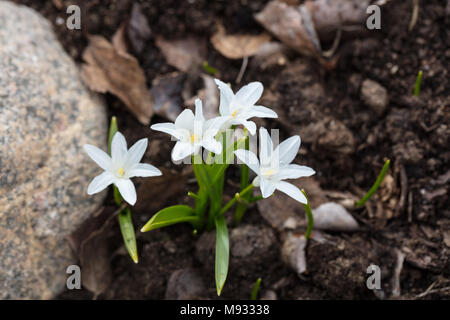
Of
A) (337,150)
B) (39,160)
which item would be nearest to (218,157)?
(337,150)

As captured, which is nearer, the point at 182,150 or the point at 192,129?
the point at 182,150

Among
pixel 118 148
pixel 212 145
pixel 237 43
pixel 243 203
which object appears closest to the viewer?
pixel 212 145

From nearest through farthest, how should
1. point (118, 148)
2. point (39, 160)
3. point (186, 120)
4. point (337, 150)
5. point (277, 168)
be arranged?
1. point (186, 120)
2. point (277, 168)
3. point (118, 148)
4. point (39, 160)
5. point (337, 150)

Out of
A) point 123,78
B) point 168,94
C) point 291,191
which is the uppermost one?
point 123,78

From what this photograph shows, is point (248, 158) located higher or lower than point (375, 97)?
lower

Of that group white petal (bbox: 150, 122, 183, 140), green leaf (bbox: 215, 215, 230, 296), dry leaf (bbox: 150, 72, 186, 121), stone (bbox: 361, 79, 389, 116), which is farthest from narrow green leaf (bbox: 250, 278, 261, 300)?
stone (bbox: 361, 79, 389, 116)

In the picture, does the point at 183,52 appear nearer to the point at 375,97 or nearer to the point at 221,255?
the point at 375,97
